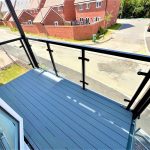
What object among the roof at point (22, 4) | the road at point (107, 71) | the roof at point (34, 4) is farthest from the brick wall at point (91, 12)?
the roof at point (22, 4)

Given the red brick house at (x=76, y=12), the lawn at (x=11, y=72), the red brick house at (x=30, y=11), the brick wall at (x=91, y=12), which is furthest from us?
the red brick house at (x=30, y=11)

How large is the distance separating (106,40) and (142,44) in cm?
304

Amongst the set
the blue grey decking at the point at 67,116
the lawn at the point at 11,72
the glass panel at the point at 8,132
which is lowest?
the lawn at the point at 11,72

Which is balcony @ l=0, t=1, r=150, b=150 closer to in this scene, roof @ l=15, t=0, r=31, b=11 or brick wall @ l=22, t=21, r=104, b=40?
brick wall @ l=22, t=21, r=104, b=40

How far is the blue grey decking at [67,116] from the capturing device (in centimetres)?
191

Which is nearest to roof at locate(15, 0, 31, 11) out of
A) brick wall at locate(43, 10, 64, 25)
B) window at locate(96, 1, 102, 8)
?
brick wall at locate(43, 10, 64, 25)

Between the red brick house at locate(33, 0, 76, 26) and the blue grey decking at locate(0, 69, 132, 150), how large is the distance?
1602 centimetres

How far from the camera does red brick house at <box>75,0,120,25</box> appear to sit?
628 inches

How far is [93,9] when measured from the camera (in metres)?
16.6

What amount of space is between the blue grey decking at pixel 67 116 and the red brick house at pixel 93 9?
1535 cm

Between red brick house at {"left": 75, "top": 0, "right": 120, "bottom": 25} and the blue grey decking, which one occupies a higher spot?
the blue grey decking

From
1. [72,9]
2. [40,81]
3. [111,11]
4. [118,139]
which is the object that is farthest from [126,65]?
[72,9]

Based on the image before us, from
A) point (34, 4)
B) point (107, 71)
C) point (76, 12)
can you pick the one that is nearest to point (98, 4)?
point (76, 12)

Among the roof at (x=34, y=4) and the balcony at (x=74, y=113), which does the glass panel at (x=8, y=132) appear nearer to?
the balcony at (x=74, y=113)
